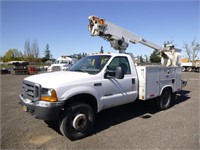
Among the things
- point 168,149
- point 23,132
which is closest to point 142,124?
point 168,149

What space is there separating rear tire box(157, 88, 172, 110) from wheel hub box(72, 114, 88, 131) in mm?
3115

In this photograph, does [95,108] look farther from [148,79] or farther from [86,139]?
[148,79]

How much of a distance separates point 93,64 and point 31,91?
69.6 inches

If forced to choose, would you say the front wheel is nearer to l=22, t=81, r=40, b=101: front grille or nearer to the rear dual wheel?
l=22, t=81, r=40, b=101: front grille

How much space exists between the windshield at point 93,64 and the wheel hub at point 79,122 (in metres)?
1.16

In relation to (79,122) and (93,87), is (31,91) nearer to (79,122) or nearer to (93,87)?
(79,122)

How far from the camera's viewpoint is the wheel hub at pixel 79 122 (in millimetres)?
3695

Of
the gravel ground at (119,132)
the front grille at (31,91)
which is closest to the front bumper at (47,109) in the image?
the front grille at (31,91)

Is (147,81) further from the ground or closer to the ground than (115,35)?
closer to the ground

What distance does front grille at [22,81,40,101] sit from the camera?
11.5 feet

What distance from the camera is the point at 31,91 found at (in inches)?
147

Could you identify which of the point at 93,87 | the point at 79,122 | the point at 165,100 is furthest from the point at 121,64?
the point at 165,100

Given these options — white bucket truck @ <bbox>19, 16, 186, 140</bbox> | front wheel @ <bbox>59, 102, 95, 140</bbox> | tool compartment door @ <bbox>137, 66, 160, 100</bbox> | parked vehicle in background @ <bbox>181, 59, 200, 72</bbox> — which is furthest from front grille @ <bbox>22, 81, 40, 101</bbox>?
parked vehicle in background @ <bbox>181, 59, 200, 72</bbox>

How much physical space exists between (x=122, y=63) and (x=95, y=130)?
6.71ft
